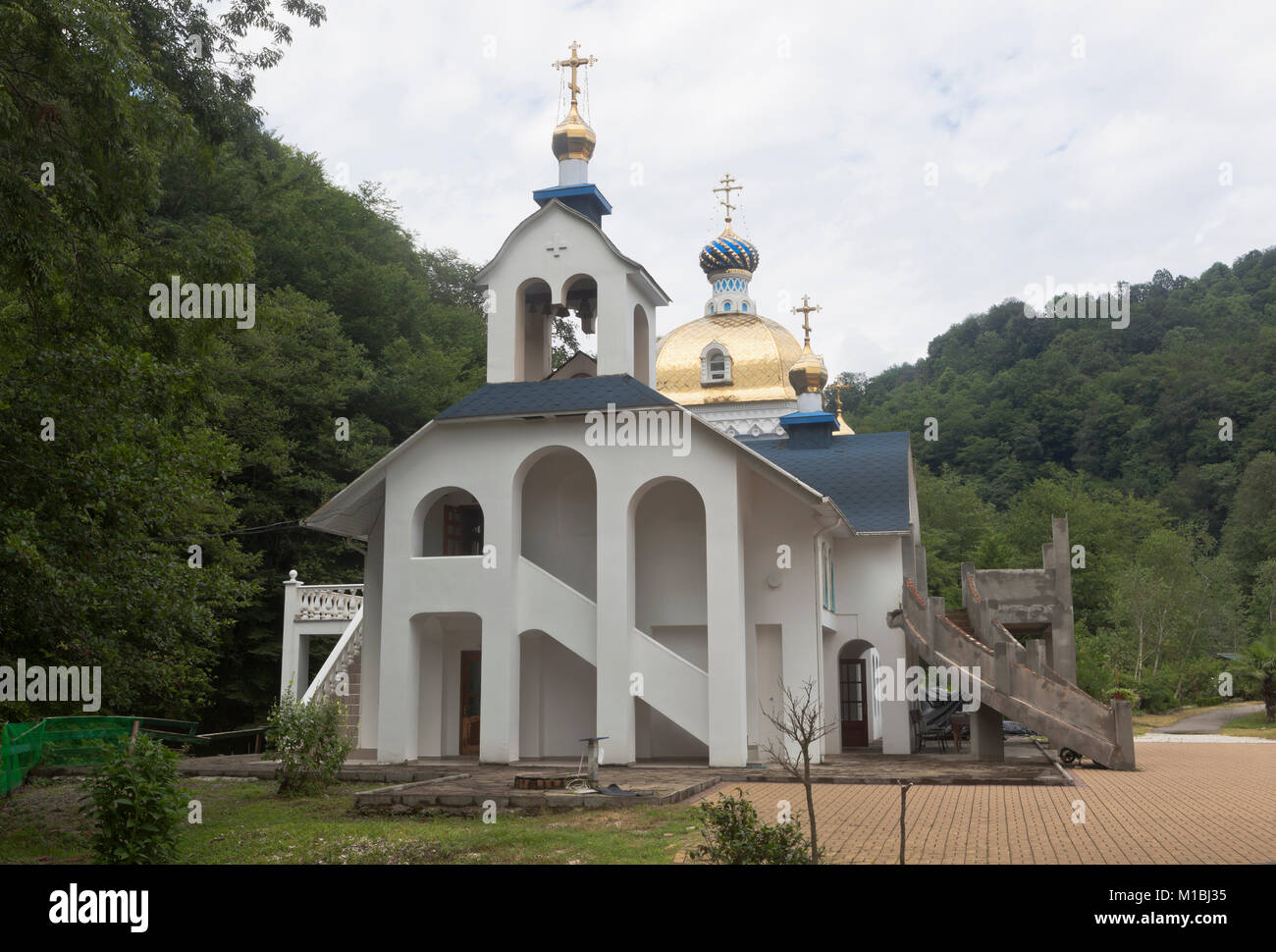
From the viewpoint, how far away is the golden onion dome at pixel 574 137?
75.5 ft

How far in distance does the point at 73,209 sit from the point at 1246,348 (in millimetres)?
82377

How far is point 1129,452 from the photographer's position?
79.4 metres

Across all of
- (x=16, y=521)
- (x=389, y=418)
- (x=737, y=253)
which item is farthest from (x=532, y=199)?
(x=737, y=253)

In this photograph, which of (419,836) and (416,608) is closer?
(419,836)

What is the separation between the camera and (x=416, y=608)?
20.3m

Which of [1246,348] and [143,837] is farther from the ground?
[1246,348]

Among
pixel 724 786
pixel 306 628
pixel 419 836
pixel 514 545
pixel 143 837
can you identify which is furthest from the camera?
pixel 306 628

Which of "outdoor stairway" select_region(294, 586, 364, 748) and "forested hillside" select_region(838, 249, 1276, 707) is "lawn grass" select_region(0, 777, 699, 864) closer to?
"outdoor stairway" select_region(294, 586, 364, 748)

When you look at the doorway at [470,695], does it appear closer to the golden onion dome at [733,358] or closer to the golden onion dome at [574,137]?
the golden onion dome at [574,137]

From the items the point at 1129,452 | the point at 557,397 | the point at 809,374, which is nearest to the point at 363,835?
the point at 557,397

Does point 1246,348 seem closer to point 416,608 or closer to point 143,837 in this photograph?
point 416,608

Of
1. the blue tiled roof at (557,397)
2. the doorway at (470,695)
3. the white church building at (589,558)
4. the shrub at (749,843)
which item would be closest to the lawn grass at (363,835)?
the shrub at (749,843)

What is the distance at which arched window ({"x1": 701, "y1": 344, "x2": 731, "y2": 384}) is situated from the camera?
4205cm

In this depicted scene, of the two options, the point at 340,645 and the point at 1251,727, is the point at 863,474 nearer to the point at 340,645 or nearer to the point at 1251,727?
the point at 340,645
